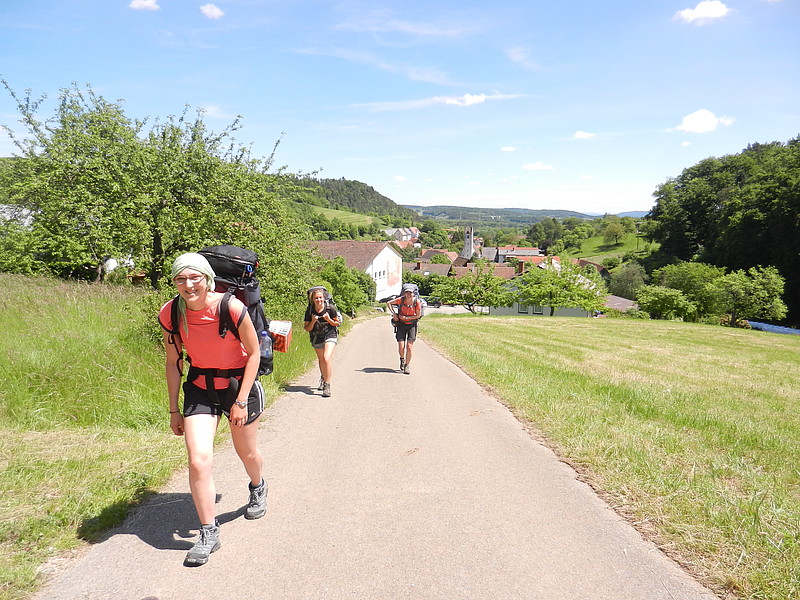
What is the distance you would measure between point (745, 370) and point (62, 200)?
18.9m

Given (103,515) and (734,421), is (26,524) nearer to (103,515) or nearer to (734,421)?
(103,515)

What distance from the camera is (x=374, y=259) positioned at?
65.7m

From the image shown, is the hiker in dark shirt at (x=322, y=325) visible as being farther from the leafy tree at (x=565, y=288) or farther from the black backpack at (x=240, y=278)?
the leafy tree at (x=565, y=288)

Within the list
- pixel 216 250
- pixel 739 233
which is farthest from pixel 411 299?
pixel 739 233

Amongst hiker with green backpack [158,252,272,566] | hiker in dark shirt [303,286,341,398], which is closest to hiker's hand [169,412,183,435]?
hiker with green backpack [158,252,272,566]

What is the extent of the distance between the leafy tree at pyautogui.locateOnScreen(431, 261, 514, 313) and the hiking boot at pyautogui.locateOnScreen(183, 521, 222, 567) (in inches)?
2360

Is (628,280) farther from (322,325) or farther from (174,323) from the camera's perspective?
(174,323)

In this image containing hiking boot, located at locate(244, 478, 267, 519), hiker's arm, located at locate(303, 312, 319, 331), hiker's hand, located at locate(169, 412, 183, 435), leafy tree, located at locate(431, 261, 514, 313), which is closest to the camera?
hiker's hand, located at locate(169, 412, 183, 435)

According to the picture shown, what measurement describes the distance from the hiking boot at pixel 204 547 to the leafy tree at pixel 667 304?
5167 centimetres

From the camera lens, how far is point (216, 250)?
3.45 m

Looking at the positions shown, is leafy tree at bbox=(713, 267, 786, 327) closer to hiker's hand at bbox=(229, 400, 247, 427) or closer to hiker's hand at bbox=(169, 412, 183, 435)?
hiker's hand at bbox=(229, 400, 247, 427)

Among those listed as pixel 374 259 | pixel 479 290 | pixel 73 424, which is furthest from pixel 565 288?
pixel 73 424

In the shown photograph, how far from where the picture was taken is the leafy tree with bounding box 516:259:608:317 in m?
51.1

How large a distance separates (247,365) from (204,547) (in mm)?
1118
